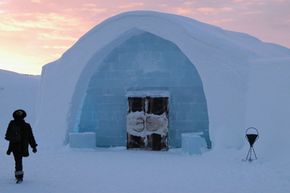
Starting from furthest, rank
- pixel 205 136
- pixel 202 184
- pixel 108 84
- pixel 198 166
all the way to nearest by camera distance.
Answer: pixel 108 84, pixel 205 136, pixel 198 166, pixel 202 184

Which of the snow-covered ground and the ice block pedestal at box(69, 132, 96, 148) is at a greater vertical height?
the ice block pedestal at box(69, 132, 96, 148)

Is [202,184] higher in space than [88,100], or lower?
lower

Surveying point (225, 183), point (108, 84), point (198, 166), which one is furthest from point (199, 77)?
point (225, 183)

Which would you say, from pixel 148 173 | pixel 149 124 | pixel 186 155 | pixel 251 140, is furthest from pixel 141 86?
pixel 148 173

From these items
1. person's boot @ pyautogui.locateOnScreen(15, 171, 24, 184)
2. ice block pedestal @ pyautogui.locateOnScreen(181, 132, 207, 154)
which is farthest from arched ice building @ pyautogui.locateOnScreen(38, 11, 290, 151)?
person's boot @ pyautogui.locateOnScreen(15, 171, 24, 184)

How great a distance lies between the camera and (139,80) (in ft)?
55.2

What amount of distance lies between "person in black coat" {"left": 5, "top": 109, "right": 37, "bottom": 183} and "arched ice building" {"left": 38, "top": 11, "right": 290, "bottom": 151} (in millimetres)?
7092

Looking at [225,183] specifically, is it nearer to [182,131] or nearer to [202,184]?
[202,184]

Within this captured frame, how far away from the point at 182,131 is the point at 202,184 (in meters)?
7.69

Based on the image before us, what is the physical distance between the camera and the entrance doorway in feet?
53.3

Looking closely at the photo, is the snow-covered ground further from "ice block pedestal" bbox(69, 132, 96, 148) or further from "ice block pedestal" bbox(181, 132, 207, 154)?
"ice block pedestal" bbox(69, 132, 96, 148)

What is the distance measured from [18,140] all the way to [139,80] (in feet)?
28.3

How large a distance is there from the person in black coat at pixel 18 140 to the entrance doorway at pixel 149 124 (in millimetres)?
7822

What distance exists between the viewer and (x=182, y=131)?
1638 cm
